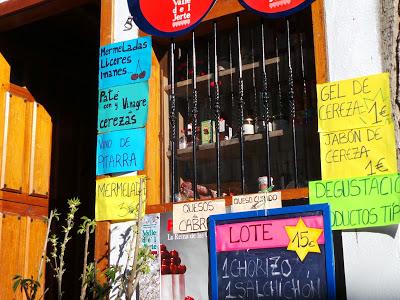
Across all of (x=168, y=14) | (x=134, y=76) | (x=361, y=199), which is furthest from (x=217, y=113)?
(x=361, y=199)

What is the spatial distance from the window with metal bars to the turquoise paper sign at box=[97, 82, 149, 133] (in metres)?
0.19

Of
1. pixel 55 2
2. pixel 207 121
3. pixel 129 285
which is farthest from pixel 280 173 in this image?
pixel 55 2

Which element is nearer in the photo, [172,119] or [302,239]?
[302,239]

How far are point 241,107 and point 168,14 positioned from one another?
75 centimetres

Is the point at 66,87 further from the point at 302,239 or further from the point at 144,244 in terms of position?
the point at 302,239

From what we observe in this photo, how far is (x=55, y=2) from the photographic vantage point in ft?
14.0

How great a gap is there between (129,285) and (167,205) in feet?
2.21

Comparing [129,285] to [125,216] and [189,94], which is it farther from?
[189,94]

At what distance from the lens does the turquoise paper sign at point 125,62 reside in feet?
12.5

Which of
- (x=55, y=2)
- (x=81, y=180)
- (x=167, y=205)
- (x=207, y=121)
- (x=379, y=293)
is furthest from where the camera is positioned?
(x=81, y=180)

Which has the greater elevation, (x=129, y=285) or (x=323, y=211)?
(x=323, y=211)

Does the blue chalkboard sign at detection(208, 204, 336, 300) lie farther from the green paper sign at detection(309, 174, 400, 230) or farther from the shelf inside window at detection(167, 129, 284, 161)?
the shelf inside window at detection(167, 129, 284, 161)

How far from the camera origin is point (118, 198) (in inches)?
144

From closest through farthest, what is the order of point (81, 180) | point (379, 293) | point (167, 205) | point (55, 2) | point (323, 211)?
point (379, 293) < point (323, 211) < point (167, 205) < point (55, 2) < point (81, 180)
